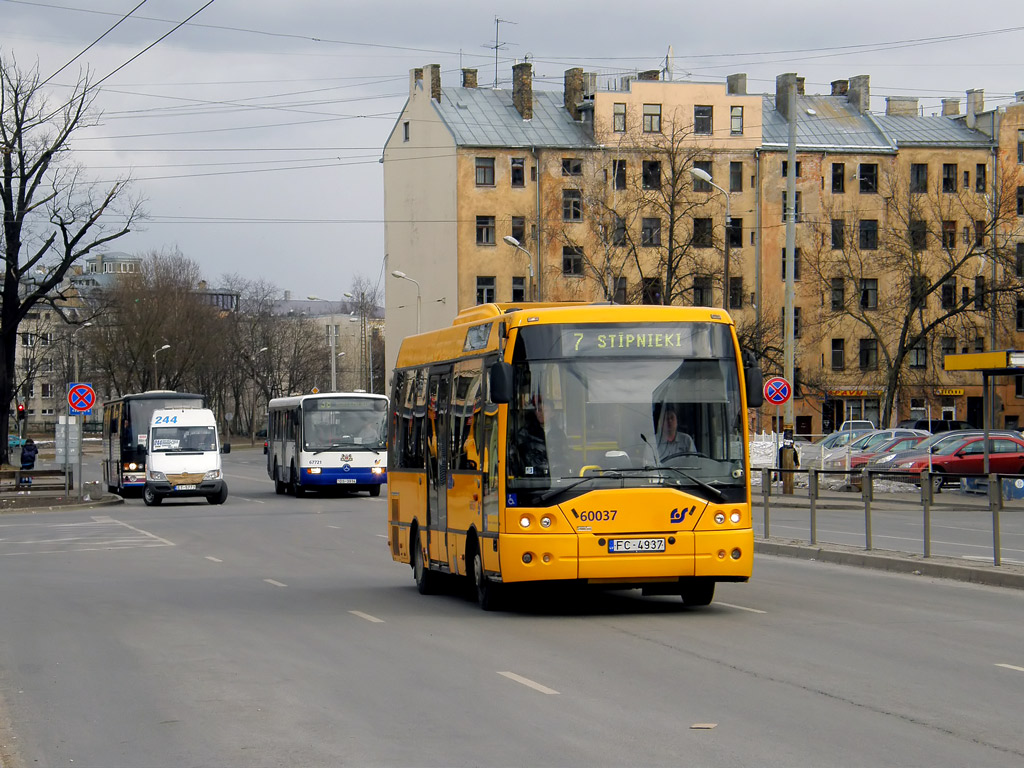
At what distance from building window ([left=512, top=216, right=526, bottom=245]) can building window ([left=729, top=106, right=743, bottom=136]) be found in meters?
11.9

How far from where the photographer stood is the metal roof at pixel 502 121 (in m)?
75.8

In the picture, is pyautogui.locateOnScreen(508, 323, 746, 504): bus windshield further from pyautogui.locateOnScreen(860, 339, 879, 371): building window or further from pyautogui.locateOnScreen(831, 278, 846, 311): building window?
pyautogui.locateOnScreen(860, 339, 879, 371): building window

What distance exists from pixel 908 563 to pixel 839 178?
62.8 m

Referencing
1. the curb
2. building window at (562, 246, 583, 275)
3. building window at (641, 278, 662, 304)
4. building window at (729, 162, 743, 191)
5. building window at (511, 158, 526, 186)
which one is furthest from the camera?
building window at (729, 162, 743, 191)

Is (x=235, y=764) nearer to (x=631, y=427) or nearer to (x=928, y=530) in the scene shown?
(x=631, y=427)

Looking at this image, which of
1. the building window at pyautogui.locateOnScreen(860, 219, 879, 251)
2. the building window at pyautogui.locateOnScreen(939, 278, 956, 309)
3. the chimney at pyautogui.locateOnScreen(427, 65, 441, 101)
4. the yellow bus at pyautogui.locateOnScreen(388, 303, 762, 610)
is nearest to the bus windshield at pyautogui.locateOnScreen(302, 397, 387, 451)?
the yellow bus at pyautogui.locateOnScreen(388, 303, 762, 610)

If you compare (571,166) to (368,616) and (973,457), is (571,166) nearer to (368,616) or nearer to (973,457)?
(973,457)

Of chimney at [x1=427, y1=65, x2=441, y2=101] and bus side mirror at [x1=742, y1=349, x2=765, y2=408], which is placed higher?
chimney at [x1=427, y1=65, x2=441, y2=101]

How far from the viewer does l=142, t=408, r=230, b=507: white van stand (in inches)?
A: 1604

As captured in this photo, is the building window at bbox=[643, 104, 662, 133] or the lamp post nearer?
the building window at bbox=[643, 104, 662, 133]

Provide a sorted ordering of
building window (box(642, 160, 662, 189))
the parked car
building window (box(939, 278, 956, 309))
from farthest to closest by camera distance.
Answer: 1. building window (box(939, 278, 956, 309))
2. building window (box(642, 160, 662, 189))
3. the parked car

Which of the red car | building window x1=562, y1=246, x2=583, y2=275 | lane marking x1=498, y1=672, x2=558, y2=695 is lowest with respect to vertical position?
lane marking x1=498, y1=672, x2=558, y2=695

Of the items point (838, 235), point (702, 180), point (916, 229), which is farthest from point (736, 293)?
point (916, 229)

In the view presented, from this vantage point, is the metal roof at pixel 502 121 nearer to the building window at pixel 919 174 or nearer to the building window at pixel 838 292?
the building window at pixel 838 292
